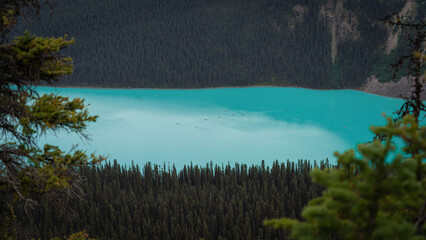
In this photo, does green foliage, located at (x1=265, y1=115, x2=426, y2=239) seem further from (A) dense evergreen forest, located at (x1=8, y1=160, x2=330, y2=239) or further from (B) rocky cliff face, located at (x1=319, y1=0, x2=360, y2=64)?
(B) rocky cliff face, located at (x1=319, y1=0, x2=360, y2=64)

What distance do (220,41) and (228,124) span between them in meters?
65.9

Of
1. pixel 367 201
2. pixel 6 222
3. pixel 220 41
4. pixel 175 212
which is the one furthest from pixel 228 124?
pixel 367 201

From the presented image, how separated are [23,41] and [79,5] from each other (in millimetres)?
176517

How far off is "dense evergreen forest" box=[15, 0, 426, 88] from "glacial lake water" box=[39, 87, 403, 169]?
26.8 feet

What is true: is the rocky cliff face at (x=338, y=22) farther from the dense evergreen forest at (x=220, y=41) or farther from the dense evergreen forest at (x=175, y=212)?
the dense evergreen forest at (x=175, y=212)

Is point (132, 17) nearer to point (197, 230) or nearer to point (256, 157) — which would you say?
point (256, 157)

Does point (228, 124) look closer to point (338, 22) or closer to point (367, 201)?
point (338, 22)

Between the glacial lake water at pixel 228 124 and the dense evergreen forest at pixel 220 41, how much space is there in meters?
8.18

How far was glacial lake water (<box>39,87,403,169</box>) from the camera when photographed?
3563 inches

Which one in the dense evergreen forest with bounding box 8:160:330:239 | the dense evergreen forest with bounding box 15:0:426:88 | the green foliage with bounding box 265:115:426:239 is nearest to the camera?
the green foliage with bounding box 265:115:426:239

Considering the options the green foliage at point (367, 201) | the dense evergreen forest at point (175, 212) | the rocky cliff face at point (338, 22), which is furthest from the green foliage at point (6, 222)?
the rocky cliff face at point (338, 22)

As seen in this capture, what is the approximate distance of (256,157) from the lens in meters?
86.3

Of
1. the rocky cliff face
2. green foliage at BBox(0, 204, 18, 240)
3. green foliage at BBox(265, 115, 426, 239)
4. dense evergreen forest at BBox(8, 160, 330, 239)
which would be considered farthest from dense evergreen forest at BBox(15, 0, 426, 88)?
green foliage at BBox(265, 115, 426, 239)

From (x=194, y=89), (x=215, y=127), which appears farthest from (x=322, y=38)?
(x=215, y=127)
